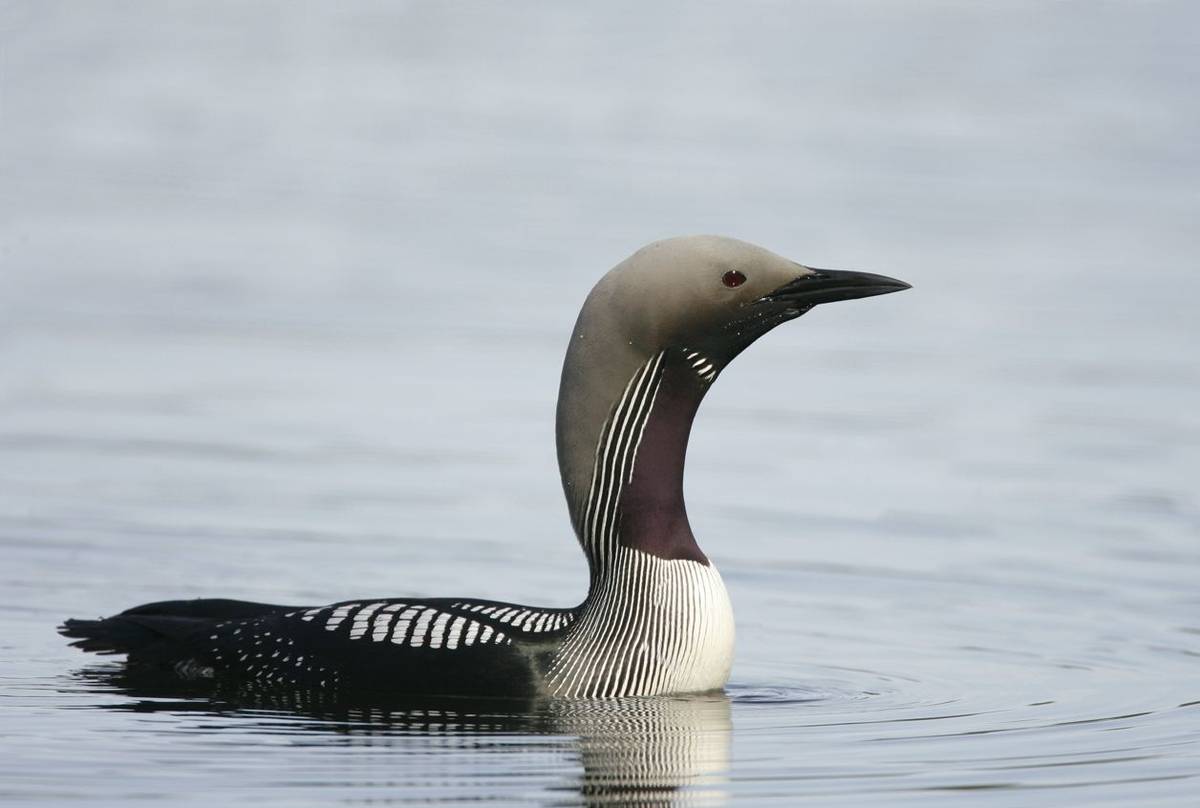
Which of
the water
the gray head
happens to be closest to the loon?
the gray head

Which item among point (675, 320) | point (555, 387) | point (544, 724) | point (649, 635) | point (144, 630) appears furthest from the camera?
point (555, 387)

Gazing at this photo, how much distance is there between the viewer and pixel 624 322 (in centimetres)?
623

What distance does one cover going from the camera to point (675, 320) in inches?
245

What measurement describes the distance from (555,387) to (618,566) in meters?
4.51

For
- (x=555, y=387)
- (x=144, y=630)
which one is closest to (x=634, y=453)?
(x=144, y=630)

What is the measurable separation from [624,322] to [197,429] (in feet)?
13.9

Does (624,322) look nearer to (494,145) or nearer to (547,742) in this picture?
(547,742)

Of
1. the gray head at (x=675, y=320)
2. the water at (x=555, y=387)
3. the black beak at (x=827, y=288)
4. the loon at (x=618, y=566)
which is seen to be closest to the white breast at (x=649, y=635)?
the loon at (x=618, y=566)

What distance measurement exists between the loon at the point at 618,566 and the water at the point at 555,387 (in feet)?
0.51

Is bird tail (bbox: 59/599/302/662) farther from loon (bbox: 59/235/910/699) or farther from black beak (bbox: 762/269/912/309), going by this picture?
black beak (bbox: 762/269/912/309)

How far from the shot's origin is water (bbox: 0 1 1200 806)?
5.95 metres

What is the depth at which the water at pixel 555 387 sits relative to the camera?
5945 millimetres

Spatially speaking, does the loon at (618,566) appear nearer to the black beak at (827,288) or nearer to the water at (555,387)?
the black beak at (827,288)

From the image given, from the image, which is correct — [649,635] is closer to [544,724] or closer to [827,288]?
[544,724]
